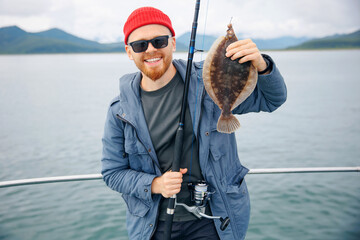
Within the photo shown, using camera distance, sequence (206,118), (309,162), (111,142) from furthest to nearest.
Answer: (309,162) → (111,142) → (206,118)

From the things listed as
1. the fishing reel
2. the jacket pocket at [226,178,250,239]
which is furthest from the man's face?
the jacket pocket at [226,178,250,239]

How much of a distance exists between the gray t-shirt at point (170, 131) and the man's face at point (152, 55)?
0.62ft

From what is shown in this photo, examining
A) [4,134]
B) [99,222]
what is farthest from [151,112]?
[4,134]

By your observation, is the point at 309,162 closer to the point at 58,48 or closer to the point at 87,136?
the point at 87,136

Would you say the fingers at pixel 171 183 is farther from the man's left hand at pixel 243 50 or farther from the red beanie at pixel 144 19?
the red beanie at pixel 144 19

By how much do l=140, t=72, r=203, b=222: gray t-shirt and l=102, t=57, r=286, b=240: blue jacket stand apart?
0.07 metres

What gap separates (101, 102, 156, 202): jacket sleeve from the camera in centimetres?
241

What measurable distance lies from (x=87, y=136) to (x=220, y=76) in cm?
1373

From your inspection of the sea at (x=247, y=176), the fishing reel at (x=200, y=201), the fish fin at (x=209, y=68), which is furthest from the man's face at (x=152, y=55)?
the sea at (x=247, y=176)

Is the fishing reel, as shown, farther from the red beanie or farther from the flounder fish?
the red beanie

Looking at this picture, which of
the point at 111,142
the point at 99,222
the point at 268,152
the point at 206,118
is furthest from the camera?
the point at 268,152

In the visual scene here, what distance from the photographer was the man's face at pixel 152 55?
2.35 m

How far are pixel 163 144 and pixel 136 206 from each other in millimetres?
556

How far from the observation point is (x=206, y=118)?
2314mm
